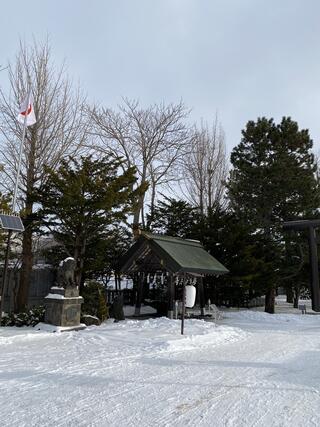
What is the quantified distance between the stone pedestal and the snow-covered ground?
774 mm

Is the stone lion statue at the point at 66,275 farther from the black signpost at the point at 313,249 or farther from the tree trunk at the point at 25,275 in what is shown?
the black signpost at the point at 313,249

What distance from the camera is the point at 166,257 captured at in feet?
45.8

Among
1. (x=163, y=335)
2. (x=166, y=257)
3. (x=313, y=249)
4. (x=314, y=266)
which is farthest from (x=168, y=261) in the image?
(x=313, y=249)

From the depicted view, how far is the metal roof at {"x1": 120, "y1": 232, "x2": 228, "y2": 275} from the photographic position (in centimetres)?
1394

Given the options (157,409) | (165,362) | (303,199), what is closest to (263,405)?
(157,409)

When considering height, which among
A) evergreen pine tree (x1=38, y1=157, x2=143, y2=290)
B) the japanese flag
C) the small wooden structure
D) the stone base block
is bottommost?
the stone base block

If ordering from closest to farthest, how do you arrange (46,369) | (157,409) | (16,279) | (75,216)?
(157,409)
(46,369)
(75,216)
(16,279)

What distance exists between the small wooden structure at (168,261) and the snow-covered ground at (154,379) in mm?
3316

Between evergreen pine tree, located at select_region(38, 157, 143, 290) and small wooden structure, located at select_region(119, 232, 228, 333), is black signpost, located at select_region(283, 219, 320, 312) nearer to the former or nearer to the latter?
small wooden structure, located at select_region(119, 232, 228, 333)

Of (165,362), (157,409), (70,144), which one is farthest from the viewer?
(70,144)

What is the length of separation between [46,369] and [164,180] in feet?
66.5

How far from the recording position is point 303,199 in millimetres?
19703

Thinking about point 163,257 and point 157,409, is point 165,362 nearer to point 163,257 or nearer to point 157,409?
point 157,409

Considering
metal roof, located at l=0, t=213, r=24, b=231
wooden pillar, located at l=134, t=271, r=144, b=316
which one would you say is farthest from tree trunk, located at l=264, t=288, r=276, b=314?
metal roof, located at l=0, t=213, r=24, b=231
